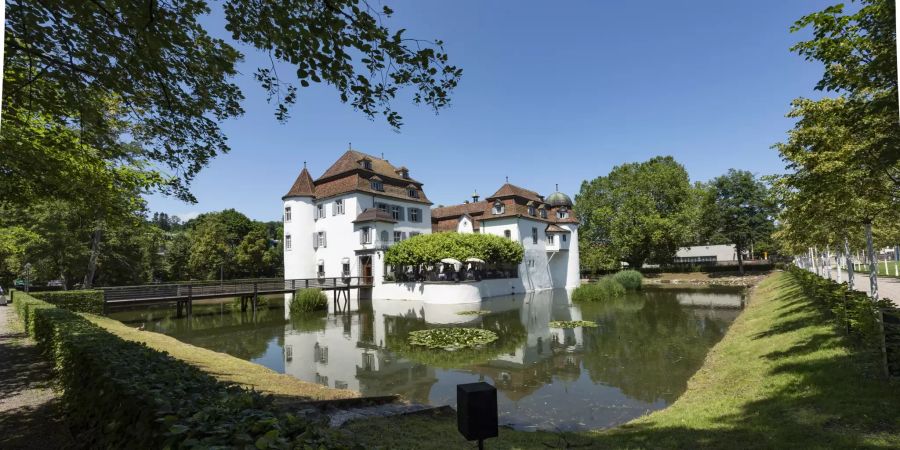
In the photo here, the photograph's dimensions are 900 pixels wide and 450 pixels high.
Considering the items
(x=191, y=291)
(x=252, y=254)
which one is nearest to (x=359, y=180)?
(x=191, y=291)

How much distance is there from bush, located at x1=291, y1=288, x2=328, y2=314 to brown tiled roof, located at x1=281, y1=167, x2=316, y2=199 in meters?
12.2

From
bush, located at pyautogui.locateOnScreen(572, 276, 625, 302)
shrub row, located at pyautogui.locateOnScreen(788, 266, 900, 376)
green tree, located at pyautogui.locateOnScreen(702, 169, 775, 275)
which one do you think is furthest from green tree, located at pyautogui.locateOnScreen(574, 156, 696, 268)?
shrub row, located at pyautogui.locateOnScreen(788, 266, 900, 376)

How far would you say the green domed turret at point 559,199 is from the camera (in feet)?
162

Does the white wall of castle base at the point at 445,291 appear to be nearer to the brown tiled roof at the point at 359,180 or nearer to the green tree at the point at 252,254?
the brown tiled roof at the point at 359,180

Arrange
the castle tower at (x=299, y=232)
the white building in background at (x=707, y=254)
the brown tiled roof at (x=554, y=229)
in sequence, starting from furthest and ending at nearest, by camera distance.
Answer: the white building in background at (x=707, y=254) < the brown tiled roof at (x=554, y=229) < the castle tower at (x=299, y=232)

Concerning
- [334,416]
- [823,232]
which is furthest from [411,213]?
[334,416]

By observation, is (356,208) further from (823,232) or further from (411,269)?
(823,232)

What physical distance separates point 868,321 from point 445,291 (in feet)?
81.1

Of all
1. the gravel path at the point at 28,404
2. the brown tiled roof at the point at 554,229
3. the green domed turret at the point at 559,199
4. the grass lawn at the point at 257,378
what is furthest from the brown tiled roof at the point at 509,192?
the gravel path at the point at 28,404

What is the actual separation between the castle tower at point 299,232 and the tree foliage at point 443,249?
880 cm

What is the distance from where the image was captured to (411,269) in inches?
1412

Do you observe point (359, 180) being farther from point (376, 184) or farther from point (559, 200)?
point (559, 200)

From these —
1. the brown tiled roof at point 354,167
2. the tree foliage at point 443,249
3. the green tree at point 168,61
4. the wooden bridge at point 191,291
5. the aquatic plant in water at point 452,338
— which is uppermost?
the brown tiled roof at point 354,167

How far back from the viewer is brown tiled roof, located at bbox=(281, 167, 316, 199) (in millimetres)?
38594
